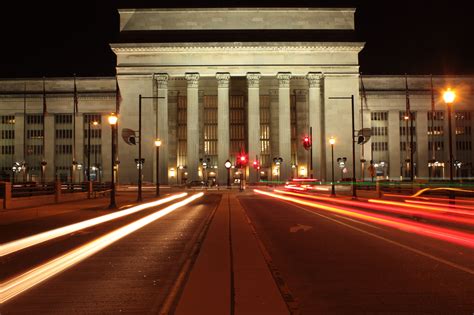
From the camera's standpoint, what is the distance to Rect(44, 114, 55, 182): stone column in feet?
317

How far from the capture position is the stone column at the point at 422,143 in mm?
95500

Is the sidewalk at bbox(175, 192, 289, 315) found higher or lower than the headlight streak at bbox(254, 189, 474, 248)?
lower

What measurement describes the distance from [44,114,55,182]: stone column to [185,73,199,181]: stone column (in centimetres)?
2606

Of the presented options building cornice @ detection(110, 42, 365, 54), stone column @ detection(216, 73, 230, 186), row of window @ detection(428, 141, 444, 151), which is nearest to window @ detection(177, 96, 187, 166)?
stone column @ detection(216, 73, 230, 186)

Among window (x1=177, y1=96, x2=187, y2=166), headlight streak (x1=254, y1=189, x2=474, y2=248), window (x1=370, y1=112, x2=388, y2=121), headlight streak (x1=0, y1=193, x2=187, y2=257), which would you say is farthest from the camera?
window (x1=370, y1=112, x2=388, y2=121)

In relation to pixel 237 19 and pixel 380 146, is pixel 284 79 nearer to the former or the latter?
pixel 237 19

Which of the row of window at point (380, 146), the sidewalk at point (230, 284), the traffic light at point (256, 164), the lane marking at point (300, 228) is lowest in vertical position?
the lane marking at point (300, 228)

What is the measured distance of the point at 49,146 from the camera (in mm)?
97812

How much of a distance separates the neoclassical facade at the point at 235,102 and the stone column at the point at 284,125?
155 millimetres

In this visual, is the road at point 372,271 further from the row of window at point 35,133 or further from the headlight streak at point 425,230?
the row of window at point 35,133

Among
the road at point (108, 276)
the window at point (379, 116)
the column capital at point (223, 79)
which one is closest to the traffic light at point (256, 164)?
the column capital at point (223, 79)

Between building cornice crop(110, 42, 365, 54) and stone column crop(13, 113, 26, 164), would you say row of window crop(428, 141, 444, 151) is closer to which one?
building cornice crop(110, 42, 365, 54)

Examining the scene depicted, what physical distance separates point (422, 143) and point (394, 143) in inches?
175

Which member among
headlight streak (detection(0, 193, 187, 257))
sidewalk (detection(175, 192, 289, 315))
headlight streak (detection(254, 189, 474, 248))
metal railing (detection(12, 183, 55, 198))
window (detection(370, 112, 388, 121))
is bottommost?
sidewalk (detection(175, 192, 289, 315))
